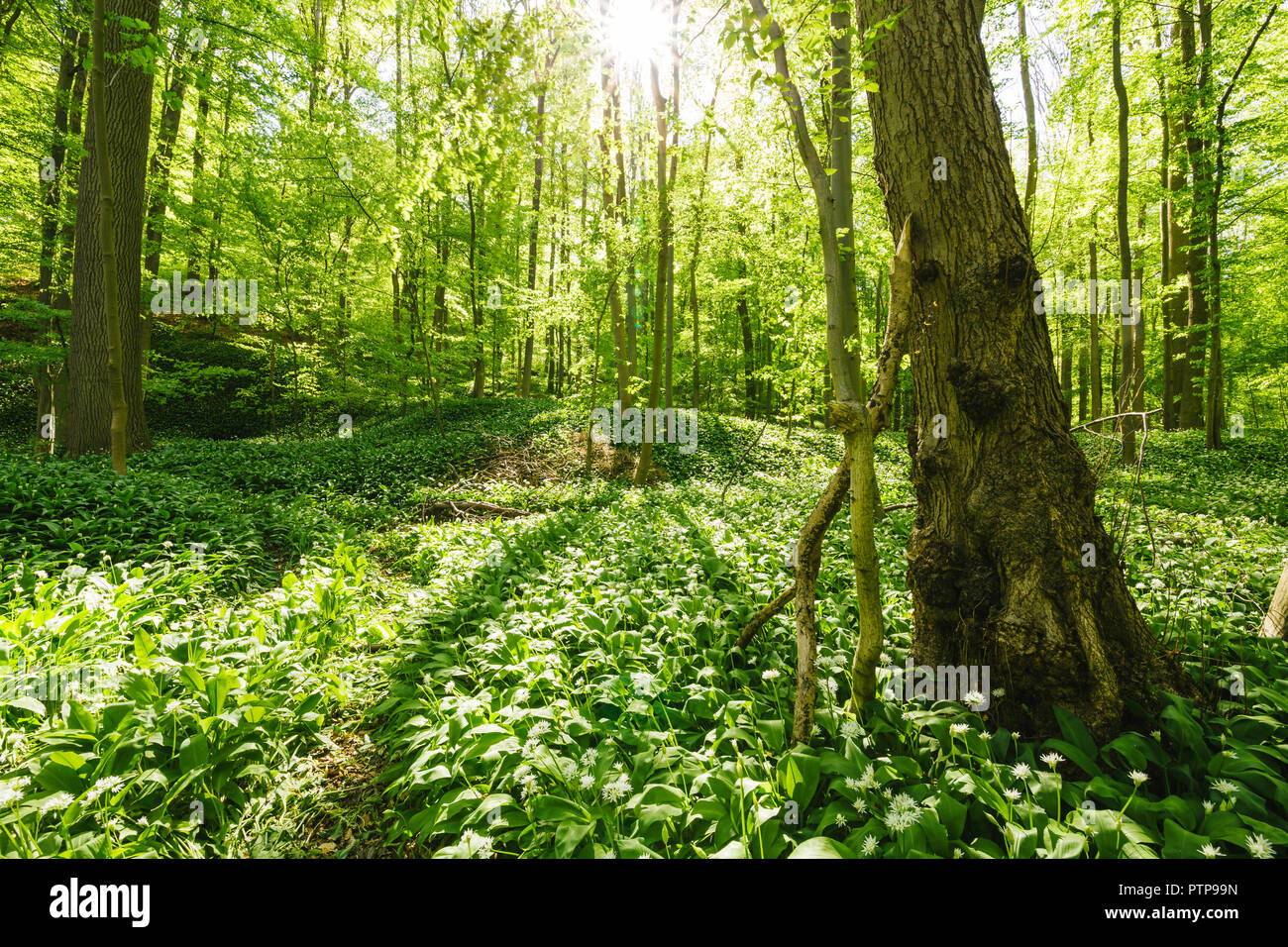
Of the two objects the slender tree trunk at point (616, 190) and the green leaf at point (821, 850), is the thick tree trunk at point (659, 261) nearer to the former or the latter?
the slender tree trunk at point (616, 190)

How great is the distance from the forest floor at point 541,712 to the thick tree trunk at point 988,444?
22 centimetres

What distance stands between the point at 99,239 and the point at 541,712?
35.1 ft

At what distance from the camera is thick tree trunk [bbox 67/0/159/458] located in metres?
7.76

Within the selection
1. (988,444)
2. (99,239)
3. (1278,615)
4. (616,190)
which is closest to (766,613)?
(988,444)

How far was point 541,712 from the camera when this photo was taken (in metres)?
2.42

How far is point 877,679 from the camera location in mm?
2605

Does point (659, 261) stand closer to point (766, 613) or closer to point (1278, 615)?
point (766, 613)

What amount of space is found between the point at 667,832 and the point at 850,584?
275 centimetres

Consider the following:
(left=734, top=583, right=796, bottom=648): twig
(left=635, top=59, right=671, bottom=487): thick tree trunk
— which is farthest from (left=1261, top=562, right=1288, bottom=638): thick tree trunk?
(left=635, top=59, right=671, bottom=487): thick tree trunk

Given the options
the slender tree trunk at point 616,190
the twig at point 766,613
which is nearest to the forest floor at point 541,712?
the twig at point 766,613
